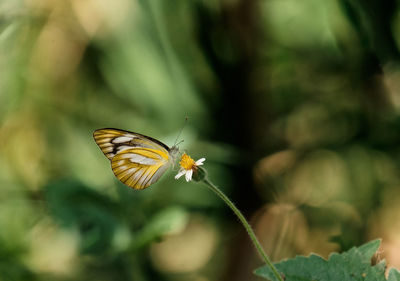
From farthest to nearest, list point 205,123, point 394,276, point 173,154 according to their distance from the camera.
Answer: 1. point 205,123
2. point 173,154
3. point 394,276

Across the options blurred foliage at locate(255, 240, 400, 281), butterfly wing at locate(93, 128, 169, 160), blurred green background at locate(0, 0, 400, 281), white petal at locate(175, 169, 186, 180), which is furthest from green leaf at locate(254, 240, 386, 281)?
blurred green background at locate(0, 0, 400, 281)

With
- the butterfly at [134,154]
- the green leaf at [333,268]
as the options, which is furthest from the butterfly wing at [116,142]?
the green leaf at [333,268]

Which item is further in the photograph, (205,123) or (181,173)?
(205,123)

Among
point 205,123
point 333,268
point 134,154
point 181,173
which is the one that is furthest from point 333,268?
point 205,123

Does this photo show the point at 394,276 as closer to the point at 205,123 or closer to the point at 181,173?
the point at 181,173

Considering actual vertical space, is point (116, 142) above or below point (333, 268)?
above

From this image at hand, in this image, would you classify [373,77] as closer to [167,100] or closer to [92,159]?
[167,100]

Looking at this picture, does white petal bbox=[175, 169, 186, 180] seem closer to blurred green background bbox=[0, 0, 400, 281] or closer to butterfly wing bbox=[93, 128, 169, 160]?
butterfly wing bbox=[93, 128, 169, 160]
